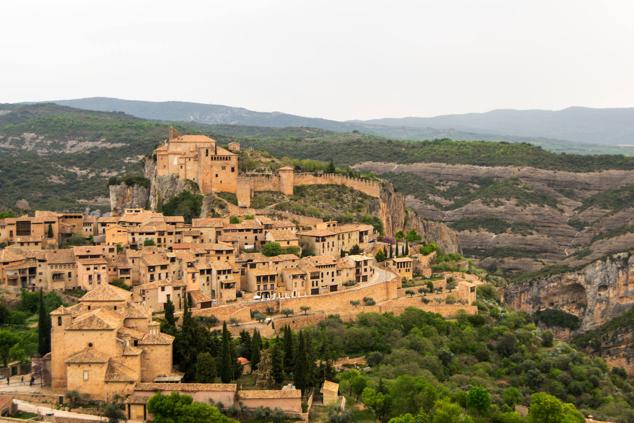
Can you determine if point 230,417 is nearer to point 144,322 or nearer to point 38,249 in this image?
point 144,322

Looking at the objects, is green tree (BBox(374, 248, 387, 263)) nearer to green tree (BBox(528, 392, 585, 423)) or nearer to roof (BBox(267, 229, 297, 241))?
roof (BBox(267, 229, 297, 241))

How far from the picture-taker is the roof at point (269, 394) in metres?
34.6

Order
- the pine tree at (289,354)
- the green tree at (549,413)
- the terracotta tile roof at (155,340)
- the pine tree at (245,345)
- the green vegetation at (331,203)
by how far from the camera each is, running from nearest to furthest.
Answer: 1. the terracotta tile roof at (155,340)
2. the pine tree at (289,354)
3. the green tree at (549,413)
4. the pine tree at (245,345)
5. the green vegetation at (331,203)

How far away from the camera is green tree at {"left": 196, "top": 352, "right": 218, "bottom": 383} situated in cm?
3559

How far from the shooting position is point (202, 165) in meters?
63.8

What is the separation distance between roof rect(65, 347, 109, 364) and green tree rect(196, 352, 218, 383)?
369cm

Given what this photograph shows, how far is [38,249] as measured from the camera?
170 ft

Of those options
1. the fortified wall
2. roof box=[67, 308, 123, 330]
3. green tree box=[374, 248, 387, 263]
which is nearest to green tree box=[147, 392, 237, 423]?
roof box=[67, 308, 123, 330]

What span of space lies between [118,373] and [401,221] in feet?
149

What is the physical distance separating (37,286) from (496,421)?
24760mm

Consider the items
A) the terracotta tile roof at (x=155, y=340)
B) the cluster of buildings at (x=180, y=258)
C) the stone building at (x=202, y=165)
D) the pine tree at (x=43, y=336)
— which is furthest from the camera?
the stone building at (x=202, y=165)

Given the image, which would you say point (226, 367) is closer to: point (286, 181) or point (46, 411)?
point (46, 411)

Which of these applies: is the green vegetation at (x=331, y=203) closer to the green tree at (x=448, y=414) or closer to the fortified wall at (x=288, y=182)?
the fortified wall at (x=288, y=182)

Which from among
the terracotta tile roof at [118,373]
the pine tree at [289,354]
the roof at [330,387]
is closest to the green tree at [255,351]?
the pine tree at [289,354]
